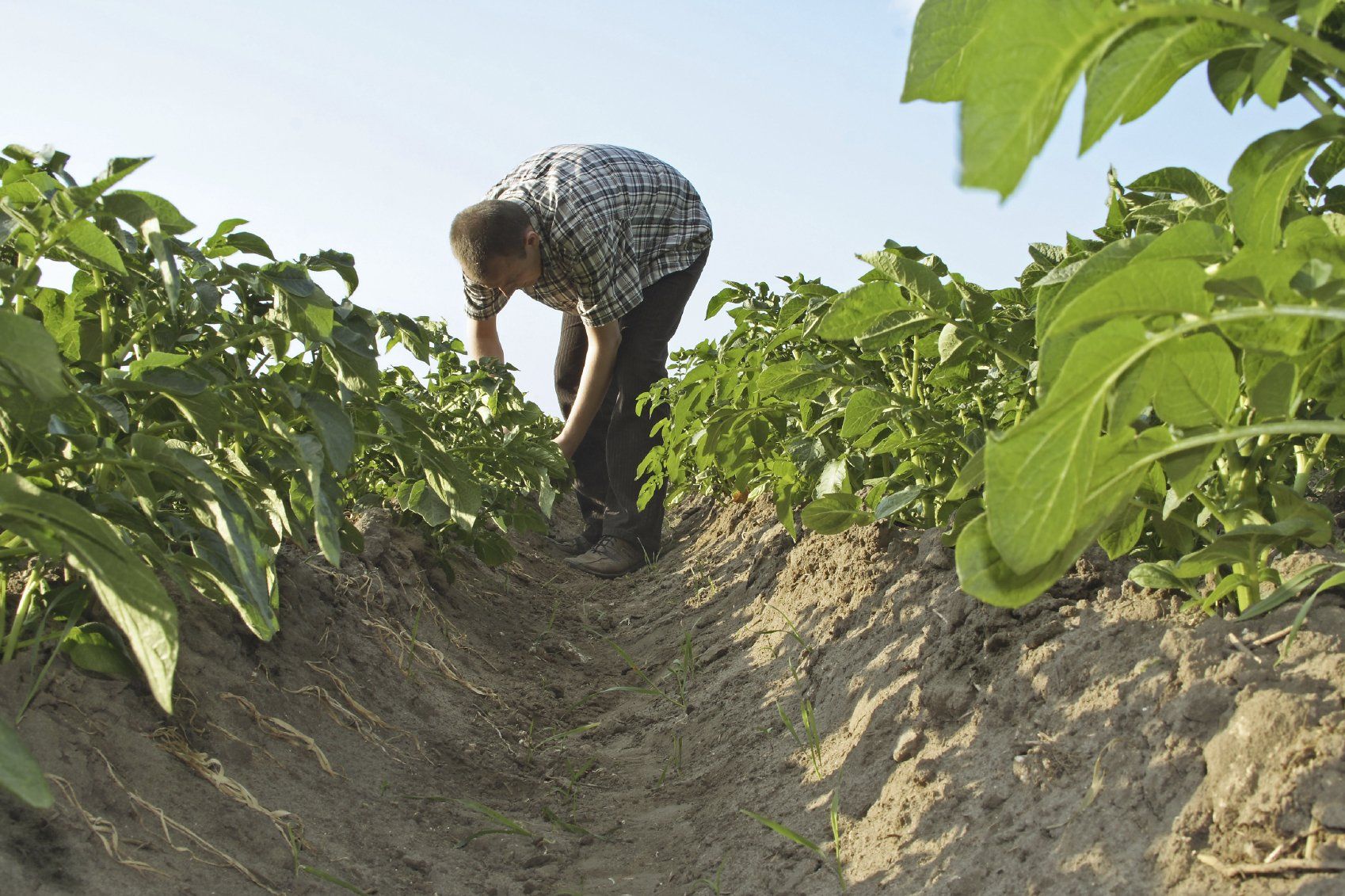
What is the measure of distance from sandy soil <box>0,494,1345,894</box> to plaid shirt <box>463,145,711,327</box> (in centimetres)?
173

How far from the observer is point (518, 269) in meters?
4.52

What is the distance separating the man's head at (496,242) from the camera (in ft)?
14.1

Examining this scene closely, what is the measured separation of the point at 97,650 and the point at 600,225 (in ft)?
10.5

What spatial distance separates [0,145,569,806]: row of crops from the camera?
115 centimetres

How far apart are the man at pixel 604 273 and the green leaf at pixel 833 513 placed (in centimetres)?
249

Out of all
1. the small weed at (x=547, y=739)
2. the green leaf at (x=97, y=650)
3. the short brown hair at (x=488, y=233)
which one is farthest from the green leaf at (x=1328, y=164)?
the short brown hair at (x=488, y=233)

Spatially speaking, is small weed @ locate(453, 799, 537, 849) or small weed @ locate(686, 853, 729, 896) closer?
small weed @ locate(686, 853, 729, 896)

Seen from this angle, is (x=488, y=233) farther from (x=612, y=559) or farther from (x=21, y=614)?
(x=21, y=614)

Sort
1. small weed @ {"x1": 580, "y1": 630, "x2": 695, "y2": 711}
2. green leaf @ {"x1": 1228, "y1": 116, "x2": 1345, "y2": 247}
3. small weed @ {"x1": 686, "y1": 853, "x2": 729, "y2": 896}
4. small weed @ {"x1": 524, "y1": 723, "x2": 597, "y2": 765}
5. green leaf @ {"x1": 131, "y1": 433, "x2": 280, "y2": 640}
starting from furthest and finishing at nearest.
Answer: small weed @ {"x1": 580, "y1": 630, "x2": 695, "y2": 711}, small weed @ {"x1": 524, "y1": 723, "x2": 597, "y2": 765}, small weed @ {"x1": 686, "y1": 853, "x2": 729, "y2": 896}, green leaf @ {"x1": 131, "y1": 433, "x2": 280, "y2": 640}, green leaf @ {"x1": 1228, "y1": 116, "x2": 1345, "y2": 247}

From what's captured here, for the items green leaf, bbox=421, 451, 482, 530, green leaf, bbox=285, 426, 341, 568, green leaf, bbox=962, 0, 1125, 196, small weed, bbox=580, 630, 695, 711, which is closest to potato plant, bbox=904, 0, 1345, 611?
green leaf, bbox=962, 0, 1125, 196

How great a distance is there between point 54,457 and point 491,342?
378 cm

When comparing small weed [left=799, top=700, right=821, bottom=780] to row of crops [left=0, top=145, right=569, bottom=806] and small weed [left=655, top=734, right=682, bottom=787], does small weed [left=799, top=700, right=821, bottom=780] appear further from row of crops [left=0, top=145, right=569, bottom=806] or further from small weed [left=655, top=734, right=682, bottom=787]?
row of crops [left=0, top=145, right=569, bottom=806]

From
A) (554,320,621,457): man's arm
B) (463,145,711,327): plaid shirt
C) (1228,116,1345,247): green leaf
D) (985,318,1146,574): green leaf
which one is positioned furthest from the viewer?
(554,320,621,457): man's arm

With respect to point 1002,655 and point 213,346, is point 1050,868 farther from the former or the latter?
point 213,346
